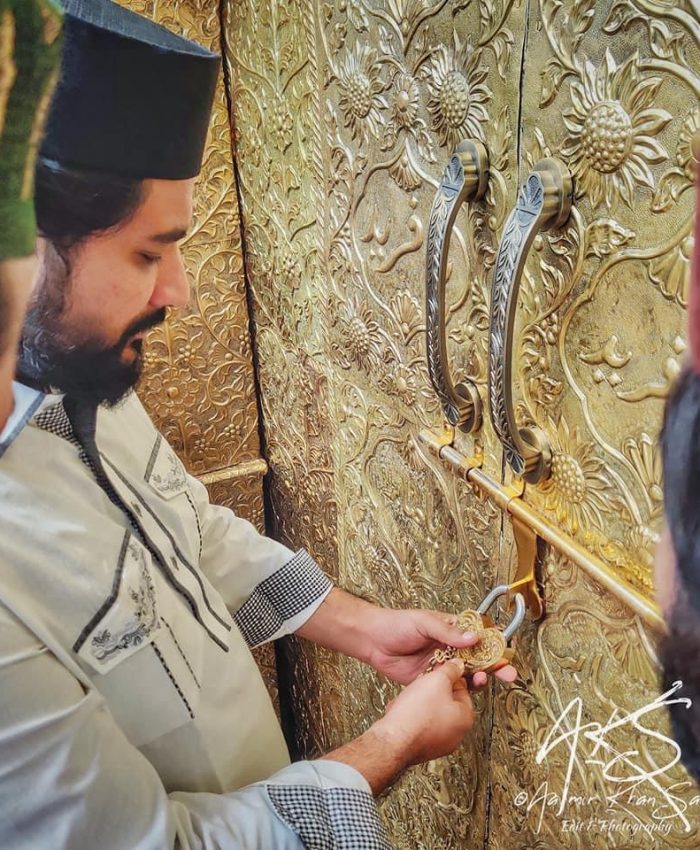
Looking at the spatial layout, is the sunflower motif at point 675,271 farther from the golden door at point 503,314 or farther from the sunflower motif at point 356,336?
the sunflower motif at point 356,336

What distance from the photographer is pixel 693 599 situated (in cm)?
43

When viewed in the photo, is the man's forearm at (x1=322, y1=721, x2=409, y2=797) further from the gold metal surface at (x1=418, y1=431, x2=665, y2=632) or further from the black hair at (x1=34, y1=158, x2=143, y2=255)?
the black hair at (x1=34, y1=158, x2=143, y2=255)

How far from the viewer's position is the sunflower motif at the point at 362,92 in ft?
2.42

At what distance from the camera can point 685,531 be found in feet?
1.44

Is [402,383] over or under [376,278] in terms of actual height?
under

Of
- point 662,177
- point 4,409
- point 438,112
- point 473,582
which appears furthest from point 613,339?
point 4,409

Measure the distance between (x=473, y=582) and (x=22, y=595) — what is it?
1.59 feet

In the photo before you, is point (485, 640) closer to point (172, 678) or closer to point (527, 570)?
point (527, 570)

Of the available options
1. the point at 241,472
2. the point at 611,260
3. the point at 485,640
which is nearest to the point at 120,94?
the point at 611,260

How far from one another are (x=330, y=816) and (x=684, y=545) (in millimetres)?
450

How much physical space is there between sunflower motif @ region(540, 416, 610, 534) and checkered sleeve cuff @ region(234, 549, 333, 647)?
18.6 inches

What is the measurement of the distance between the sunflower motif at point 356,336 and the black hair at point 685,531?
475 mm

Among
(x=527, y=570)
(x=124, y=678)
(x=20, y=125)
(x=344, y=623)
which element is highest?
(x=20, y=125)

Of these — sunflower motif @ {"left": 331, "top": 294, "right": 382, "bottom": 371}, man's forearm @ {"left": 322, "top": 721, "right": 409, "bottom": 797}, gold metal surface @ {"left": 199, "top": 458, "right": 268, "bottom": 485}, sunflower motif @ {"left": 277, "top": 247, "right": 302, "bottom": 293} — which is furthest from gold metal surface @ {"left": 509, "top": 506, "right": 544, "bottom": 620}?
gold metal surface @ {"left": 199, "top": 458, "right": 268, "bottom": 485}
